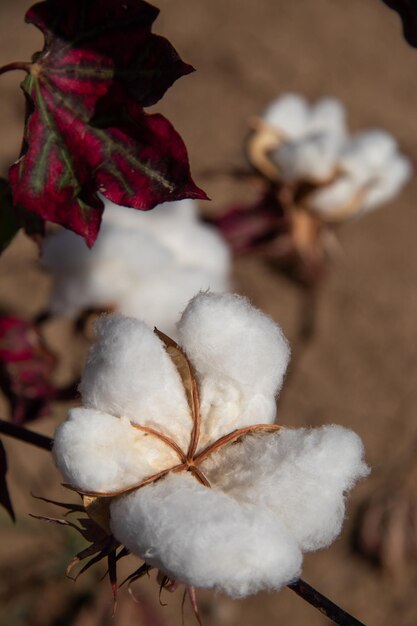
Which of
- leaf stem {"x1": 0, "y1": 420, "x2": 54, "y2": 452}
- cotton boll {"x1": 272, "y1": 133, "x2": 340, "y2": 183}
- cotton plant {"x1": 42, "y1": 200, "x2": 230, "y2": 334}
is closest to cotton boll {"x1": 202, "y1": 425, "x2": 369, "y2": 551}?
leaf stem {"x1": 0, "y1": 420, "x2": 54, "y2": 452}

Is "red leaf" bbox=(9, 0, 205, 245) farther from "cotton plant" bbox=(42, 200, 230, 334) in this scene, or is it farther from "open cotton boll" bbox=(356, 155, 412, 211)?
"open cotton boll" bbox=(356, 155, 412, 211)

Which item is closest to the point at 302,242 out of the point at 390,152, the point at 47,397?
the point at 390,152

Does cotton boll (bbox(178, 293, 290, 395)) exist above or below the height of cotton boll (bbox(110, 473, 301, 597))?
above

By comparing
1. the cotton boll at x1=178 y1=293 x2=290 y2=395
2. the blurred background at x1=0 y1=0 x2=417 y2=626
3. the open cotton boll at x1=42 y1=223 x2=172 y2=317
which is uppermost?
the cotton boll at x1=178 y1=293 x2=290 y2=395

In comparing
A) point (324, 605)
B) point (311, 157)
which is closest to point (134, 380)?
point (324, 605)

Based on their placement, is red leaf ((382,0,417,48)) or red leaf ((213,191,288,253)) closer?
red leaf ((382,0,417,48))
